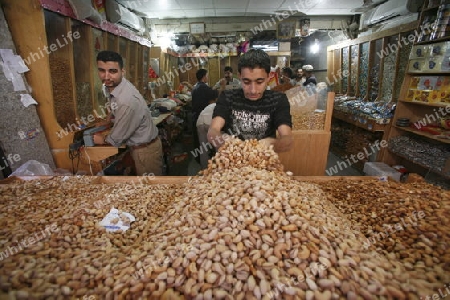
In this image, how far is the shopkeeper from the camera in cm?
255

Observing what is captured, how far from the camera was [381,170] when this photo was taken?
3998mm

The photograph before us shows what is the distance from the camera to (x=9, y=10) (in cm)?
250

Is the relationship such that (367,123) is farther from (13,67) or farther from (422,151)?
(13,67)

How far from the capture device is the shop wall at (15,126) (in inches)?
95.7

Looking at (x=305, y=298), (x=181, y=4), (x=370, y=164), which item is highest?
(x=181, y=4)

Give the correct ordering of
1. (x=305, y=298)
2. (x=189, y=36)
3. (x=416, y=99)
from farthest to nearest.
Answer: (x=189, y=36), (x=416, y=99), (x=305, y=298)

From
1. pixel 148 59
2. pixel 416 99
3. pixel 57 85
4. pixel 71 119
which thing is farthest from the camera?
pixel 148 59

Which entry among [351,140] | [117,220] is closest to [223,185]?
[117,220]

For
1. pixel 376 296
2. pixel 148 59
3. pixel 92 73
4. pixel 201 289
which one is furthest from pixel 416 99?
pixel 148 59

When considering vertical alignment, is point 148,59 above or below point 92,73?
above

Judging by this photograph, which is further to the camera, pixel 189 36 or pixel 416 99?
pixel 189 36

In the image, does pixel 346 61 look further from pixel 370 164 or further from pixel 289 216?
pixel 289 216

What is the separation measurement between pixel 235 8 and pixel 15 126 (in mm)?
5646

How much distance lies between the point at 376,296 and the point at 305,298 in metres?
0.26
